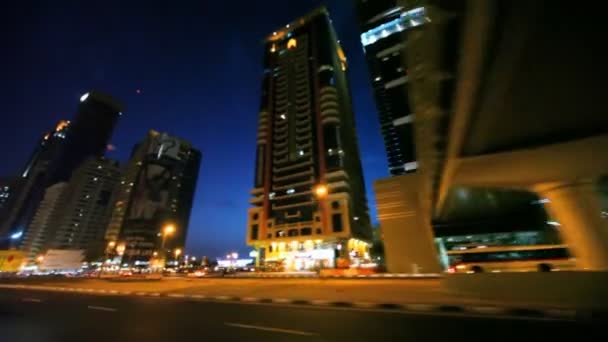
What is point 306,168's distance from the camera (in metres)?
74.1

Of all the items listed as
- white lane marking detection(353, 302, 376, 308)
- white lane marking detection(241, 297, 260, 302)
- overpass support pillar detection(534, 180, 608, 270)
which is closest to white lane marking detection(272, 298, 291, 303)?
white lane marking detection(241, 297, 260, 302)

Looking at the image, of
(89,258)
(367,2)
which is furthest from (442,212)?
(89,258)

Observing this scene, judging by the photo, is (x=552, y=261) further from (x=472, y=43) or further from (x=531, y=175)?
(x=472, y=43)

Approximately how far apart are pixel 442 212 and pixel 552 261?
353 inches

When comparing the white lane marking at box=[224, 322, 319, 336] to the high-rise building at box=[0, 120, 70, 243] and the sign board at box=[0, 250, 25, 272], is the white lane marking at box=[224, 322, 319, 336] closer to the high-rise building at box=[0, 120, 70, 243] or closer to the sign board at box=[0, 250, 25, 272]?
the sign board at box=[0, 250, 25, 272]

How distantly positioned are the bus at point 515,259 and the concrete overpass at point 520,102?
690 cm

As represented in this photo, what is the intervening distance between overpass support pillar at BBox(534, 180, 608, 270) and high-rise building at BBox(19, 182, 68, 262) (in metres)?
172

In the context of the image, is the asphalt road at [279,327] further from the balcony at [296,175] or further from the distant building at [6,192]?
the distant building at [6,192]

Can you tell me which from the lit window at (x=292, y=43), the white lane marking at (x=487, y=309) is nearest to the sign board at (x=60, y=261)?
the lit window at (x=292, y=43)

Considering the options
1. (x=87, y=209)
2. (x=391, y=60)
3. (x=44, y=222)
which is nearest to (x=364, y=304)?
(x=391, y=60)

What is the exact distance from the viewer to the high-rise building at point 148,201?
110 metres

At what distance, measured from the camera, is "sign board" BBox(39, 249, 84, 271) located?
89625 mm

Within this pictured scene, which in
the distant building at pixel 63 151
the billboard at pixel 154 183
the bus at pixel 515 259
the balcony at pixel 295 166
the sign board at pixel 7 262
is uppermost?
the distant building at pixel 63 151

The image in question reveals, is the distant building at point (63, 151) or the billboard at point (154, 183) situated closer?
the billboard at point (154, 183)
